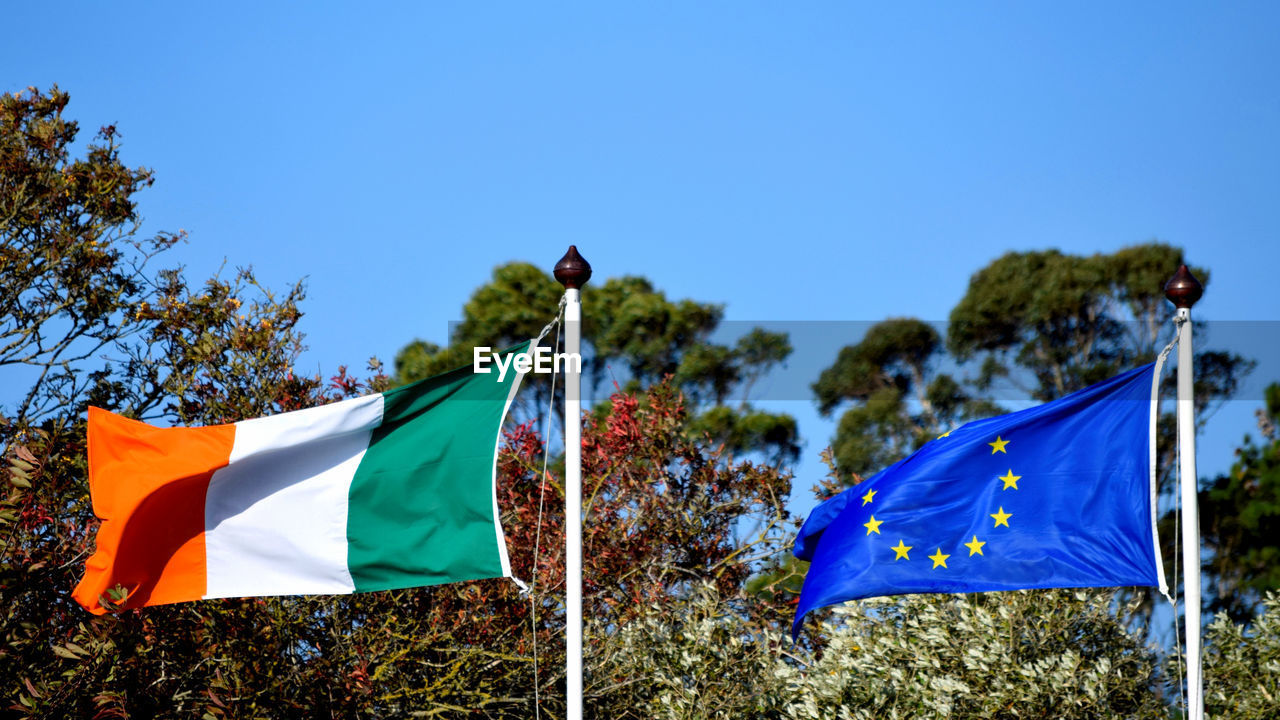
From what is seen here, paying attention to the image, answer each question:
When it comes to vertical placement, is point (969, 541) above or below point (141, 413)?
below

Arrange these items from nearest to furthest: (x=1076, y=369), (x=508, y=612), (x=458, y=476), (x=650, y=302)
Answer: (x=458, y=476), (x=508, y=612), (x=1076, y=369), (x=650, y=302)

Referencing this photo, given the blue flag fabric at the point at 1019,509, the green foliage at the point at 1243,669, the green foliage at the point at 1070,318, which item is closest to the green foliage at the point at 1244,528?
the green foliage at the point at 1070,318

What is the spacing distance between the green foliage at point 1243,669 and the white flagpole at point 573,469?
17.7 ft

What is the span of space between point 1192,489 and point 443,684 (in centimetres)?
545

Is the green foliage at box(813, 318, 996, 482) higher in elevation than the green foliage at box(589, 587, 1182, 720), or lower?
higher

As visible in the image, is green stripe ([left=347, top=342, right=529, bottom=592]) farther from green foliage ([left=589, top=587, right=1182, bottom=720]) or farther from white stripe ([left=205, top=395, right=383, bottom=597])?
green foliage ([left=589, top=587, right=1182, bottom=720])

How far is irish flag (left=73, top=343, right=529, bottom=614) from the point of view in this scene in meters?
8.43

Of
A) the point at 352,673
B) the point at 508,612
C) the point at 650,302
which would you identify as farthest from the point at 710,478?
the point at 650,302

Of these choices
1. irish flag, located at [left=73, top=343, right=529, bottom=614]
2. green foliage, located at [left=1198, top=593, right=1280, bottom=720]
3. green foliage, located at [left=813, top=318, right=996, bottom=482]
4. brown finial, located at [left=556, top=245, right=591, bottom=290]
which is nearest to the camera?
brown finial, located at [left=556, top=245, right=591, bottom=290]

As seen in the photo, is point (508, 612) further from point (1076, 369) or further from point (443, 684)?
point (1076, 369)

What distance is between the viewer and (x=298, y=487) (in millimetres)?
8641

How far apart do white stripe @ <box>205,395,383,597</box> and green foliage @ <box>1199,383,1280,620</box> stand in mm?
20277

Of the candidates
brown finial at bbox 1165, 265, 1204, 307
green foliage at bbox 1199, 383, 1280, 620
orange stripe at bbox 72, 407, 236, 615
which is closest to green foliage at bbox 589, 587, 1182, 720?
brown finial at bbox 1165, 265, 1204, 307

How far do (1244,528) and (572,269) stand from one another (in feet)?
71.5
